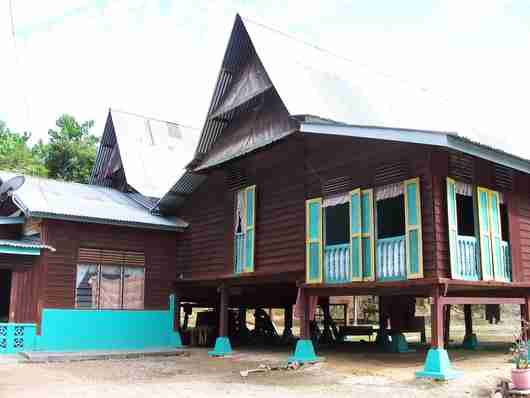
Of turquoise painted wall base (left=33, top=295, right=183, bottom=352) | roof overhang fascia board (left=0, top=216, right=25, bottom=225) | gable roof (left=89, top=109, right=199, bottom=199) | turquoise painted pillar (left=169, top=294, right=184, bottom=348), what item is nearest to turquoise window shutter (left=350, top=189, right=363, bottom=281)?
turquoise painted wall base (left=33, top=295, right=183, bottom=352)

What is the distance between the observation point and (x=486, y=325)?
2903cm

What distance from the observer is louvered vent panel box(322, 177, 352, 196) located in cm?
1246

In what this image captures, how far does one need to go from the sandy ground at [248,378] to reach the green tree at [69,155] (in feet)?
67.2

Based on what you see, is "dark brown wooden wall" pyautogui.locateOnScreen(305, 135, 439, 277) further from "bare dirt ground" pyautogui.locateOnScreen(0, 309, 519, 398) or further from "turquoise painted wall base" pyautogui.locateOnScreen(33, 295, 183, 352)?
"turquoise painted wall base" pyautogui.locateOnScreen(33, 295, 183, 352)

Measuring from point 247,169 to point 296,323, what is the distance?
1827 centimetres

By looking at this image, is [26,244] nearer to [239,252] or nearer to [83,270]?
[83,270]

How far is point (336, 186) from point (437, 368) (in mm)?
4315

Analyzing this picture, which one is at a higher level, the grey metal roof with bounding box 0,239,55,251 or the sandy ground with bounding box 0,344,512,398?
the grey metal roof with bounding box 0,239,55,251

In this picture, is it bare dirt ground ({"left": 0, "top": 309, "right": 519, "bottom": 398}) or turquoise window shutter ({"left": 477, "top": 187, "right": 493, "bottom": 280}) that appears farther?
turquoise window shutter ({"left": 477, "top": 187, "right": 493, "bottom": 280})

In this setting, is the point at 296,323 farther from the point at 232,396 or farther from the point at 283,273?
the point at 232,396

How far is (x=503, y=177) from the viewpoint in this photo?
12.3 metres

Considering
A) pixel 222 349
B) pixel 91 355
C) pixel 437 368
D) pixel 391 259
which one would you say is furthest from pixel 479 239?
pixel 91 355

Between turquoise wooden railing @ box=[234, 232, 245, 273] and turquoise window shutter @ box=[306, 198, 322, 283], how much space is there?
257cm

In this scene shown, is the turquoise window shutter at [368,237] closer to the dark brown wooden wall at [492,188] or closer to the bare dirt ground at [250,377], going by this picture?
the dark brown wooden wall at [492,188]
